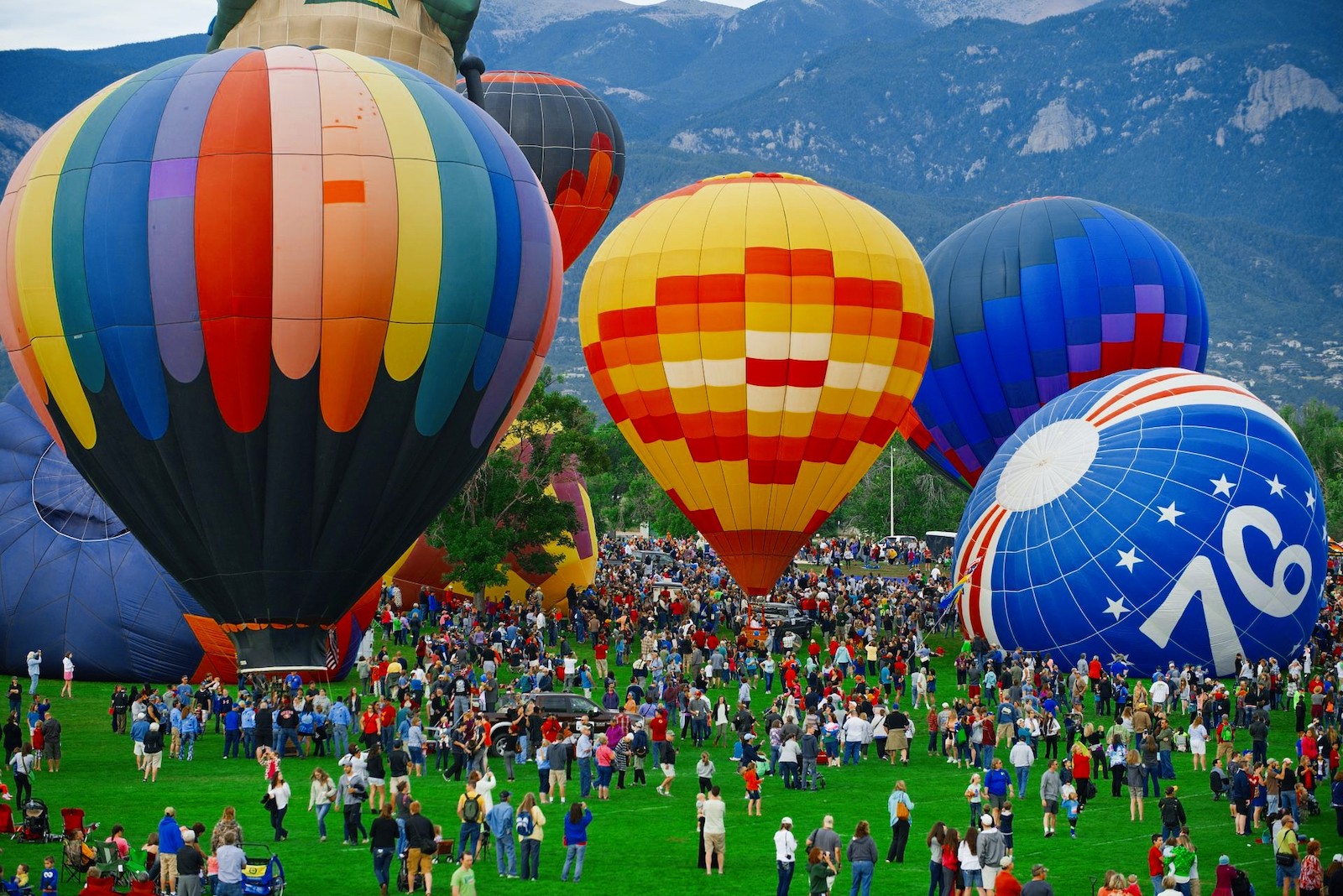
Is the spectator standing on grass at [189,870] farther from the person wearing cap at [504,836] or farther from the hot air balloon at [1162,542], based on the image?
the hot air balloon at [1162,542]

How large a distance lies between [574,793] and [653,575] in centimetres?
2663

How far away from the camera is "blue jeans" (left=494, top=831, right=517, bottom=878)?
1720cm

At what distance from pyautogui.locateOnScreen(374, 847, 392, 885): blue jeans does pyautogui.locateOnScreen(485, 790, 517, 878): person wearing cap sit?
1.42 meters

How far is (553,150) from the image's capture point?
48406mm

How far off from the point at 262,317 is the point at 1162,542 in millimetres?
17836

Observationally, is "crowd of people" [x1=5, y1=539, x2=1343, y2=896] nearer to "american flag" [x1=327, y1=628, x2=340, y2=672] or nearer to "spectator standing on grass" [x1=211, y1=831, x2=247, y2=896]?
"spectator standing on grass" [x1=211, y1=831, x2=247, y2=896]

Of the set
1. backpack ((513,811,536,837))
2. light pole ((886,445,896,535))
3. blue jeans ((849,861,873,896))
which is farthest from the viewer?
light pole ((886,445,896,535))

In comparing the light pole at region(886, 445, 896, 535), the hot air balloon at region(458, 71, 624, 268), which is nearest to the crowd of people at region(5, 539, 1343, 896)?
the hot air balloon at region(458, 71, 624, 268)

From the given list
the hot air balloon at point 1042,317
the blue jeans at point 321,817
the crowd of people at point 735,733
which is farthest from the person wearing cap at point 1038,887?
the hot air balloon at point 1042,317

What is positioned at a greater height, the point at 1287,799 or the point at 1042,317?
the point at 1042,317

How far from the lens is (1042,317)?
41469mm

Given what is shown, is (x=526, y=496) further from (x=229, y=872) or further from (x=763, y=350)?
(x=229, y=872)

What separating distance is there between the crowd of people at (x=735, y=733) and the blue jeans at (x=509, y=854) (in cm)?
3

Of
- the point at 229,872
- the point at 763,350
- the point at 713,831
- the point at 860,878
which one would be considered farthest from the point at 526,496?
the point at 229,872
